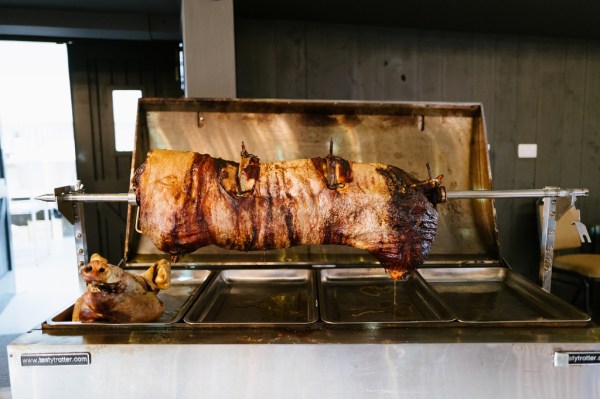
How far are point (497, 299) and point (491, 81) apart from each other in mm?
2395

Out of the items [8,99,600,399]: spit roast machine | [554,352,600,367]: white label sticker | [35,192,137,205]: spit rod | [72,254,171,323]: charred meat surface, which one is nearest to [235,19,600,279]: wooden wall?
[8,99,600,399]: spit roast machine

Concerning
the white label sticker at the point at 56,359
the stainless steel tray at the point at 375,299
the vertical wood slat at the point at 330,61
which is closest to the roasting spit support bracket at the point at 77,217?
the white label sticker at the point at 56,359

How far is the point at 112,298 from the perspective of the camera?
1155mm

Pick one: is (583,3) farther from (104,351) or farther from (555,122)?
(104,351)

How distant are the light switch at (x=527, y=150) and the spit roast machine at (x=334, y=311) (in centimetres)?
180

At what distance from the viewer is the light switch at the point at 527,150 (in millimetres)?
3305

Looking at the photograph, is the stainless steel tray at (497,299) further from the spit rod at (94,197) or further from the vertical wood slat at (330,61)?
the vertical wood slat at (330,61)

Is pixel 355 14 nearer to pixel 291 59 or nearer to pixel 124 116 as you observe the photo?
pixel 291 59

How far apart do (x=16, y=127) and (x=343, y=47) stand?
3352mm

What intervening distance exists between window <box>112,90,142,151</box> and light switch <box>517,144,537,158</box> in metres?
3.56

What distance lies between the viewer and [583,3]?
242 cm

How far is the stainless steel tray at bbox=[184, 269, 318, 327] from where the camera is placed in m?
1.31

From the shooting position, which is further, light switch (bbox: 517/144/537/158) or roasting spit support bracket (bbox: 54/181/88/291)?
light switch (bbox: 517/144/537/158)

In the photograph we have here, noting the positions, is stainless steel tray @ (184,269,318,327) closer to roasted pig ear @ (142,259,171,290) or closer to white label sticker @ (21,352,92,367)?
roasted pig ear @ (142,259,171,290)
